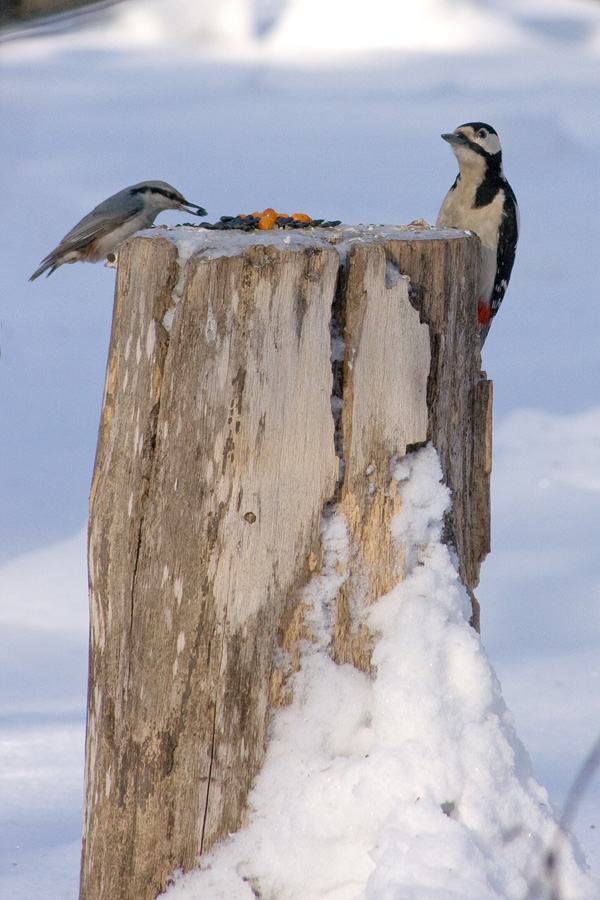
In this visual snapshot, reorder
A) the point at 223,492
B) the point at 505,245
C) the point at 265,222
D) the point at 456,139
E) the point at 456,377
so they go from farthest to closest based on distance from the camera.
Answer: the point at 456,139
the point at 505,245
the point at 265,222
the point at 456,377
the point at 223,492

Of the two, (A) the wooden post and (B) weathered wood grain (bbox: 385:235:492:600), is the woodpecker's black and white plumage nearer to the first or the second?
(B) weathered wood grain (bbox: 385:235:492:600)

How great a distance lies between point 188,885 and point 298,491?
0.73m

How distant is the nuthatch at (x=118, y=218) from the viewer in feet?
10.0

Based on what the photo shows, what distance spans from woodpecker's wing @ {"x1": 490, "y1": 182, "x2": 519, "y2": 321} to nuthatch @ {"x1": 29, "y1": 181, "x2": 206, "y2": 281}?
99cm

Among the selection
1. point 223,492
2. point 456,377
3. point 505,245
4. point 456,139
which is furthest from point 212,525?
point 456,139

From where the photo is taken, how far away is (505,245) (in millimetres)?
2914

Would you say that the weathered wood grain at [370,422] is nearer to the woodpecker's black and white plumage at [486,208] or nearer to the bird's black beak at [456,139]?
the woodpecker's black and white plumage at [486,208]

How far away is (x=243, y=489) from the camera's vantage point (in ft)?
5.53

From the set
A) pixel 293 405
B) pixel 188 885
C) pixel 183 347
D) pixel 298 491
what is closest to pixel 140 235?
pixel 183 347

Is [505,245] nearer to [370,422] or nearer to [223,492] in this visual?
[370,422]

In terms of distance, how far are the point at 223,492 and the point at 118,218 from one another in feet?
5.48

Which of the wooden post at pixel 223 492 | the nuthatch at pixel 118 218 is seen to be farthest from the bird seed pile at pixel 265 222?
the nuthatch at pixel 118 218

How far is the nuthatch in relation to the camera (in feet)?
10.0

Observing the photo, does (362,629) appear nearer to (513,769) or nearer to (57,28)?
(513,769)
